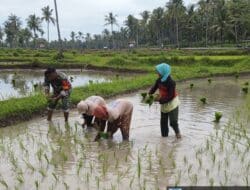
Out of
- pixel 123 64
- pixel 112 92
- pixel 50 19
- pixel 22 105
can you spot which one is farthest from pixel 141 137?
pixel 50 19

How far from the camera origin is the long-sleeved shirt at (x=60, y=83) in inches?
373

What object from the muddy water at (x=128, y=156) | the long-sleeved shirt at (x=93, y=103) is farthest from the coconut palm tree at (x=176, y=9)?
the long-sleeved shirt at (x=93, y=103)

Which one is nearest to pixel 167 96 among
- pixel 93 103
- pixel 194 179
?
pixel 93 103

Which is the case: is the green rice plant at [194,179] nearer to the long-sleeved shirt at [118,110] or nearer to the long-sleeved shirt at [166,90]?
the long-sleeved shirt at [118,110]

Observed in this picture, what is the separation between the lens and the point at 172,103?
304 inches

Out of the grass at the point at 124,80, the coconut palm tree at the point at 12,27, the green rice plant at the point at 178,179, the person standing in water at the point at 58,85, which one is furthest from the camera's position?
the coconut palm tree at the point at 12,27

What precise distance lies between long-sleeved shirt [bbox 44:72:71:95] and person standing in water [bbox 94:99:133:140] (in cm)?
222

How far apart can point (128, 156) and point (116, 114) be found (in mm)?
895

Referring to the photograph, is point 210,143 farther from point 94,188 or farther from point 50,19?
point 50,19

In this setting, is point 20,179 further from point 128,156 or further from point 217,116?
point 217,116

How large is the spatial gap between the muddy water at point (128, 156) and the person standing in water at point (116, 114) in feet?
0.90

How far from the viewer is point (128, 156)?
6.79m

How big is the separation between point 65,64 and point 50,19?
4648 centimetres

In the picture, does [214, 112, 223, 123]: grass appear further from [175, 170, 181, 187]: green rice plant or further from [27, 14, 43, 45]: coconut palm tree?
[27, 14, 43, 45]: coconut palm tree
